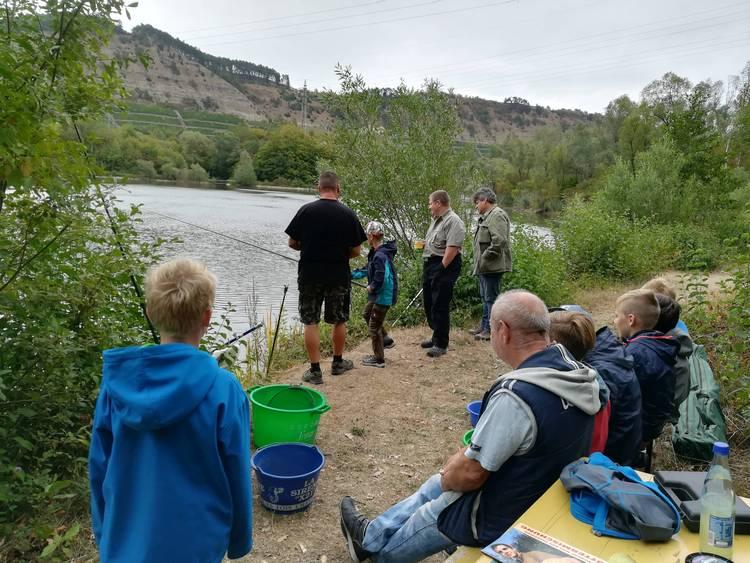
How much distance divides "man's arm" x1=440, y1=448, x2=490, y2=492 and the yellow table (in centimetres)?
25

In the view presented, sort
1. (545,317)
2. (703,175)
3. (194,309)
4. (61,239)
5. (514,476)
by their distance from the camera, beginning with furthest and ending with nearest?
(703,175) < (61,239) < (545,317) < (514,476) < (194,309)

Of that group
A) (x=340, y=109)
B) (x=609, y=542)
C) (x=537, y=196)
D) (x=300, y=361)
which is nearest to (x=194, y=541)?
(x=609, y=542)

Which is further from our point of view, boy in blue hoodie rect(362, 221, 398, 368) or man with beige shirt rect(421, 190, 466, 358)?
man with beige shirt rect(421, 190, 466, 358)

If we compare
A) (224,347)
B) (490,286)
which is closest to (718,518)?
(224,347)

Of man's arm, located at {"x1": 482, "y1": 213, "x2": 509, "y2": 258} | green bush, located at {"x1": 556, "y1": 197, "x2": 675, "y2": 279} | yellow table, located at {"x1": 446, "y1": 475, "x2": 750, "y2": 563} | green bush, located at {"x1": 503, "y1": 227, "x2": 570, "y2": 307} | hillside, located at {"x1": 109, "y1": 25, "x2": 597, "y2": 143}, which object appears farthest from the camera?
hillside, located at {"x1": 109, "y1": 25, "x2": 597, "y2": 143}

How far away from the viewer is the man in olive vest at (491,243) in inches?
244

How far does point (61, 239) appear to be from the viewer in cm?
279

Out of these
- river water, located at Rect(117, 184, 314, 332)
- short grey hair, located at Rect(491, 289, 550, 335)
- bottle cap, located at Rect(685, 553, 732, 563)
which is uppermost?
short grey hair, located at Rect(491, 289, 550, 335)

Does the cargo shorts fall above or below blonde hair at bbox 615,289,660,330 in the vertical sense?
below

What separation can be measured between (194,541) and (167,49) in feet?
525

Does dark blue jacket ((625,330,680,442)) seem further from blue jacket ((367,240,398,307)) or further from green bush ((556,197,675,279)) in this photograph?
green bush ((556,197,675,279))

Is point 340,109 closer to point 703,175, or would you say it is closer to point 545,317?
point 545,317

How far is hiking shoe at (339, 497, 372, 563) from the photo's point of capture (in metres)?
2.56

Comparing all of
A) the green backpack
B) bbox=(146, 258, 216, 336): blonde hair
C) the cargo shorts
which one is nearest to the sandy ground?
the green backpack
